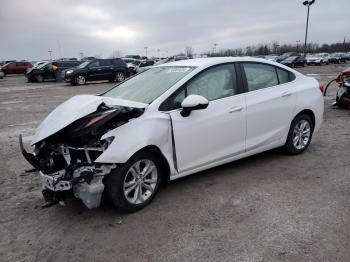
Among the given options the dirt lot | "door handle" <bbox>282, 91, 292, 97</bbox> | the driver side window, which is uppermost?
the driver side window

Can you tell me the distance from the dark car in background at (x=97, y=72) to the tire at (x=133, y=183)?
20531 mm

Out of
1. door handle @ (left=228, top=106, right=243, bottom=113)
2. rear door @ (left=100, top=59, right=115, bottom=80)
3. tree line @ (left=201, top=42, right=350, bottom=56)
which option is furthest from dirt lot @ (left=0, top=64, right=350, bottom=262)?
tree line @ (left=201, top=42, right=350, bottom=56)

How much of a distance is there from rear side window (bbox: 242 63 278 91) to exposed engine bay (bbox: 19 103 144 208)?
1.83 m

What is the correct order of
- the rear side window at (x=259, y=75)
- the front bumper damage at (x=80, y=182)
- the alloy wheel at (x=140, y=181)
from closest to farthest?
the front bumper damage at (x=80, y=182) → the alloy wheel at (x=140, y=181) → the rear side window at (x=259, y=75)

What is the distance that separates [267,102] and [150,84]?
1661mm

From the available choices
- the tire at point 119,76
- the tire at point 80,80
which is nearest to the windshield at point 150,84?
the tire at point 80,80

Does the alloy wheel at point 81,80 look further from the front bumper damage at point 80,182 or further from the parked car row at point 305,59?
the front bumper damage at point 80,182

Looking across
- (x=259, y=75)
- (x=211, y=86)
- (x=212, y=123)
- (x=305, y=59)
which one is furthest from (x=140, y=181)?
(x=305, y=59)

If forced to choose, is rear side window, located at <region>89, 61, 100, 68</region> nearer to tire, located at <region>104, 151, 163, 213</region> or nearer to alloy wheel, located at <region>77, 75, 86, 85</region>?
alloy wheel, located at <region>77, 75, 86, 85</region>

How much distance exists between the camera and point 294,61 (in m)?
41.5

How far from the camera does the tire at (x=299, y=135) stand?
548cm

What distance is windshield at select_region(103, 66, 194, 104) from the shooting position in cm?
431

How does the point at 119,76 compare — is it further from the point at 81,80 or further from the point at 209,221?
the point at 209,221

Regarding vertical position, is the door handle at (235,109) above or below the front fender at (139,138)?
above
